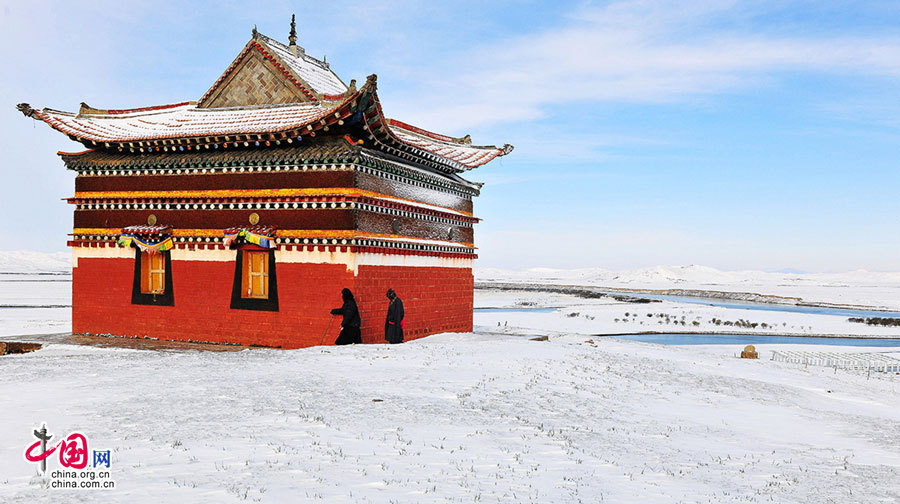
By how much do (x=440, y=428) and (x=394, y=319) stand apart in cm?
806

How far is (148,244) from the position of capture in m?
17.9

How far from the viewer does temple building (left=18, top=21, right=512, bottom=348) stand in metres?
15.9

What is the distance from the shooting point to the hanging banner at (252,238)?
16328 mm

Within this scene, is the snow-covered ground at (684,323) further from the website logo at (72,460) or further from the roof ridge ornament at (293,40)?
the website logo at (72,460)

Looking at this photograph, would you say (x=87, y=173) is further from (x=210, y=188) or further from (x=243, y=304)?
(x=243, y=304)

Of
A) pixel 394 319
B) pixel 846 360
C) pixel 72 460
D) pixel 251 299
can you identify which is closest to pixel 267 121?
pixel 251 299

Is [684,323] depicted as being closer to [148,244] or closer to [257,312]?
[257,312]

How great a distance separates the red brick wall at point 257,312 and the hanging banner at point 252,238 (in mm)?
632

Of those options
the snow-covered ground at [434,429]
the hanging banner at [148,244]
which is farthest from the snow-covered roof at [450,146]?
the snow-covered ground at [434,429]

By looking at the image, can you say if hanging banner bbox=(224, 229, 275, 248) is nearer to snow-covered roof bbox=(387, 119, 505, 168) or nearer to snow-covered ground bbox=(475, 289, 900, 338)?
snow-covered roof bbox=(387, 119, 505, 168)

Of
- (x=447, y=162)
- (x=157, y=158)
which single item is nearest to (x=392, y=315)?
(x=447, y=162)

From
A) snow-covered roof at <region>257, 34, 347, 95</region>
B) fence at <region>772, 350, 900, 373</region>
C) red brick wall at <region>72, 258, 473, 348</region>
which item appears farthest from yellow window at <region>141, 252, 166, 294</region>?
fence at <region>772, 350, 900, 373</region>

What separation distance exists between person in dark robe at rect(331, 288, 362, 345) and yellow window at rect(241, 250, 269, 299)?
255cm

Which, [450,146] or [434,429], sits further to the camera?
[450,146]
